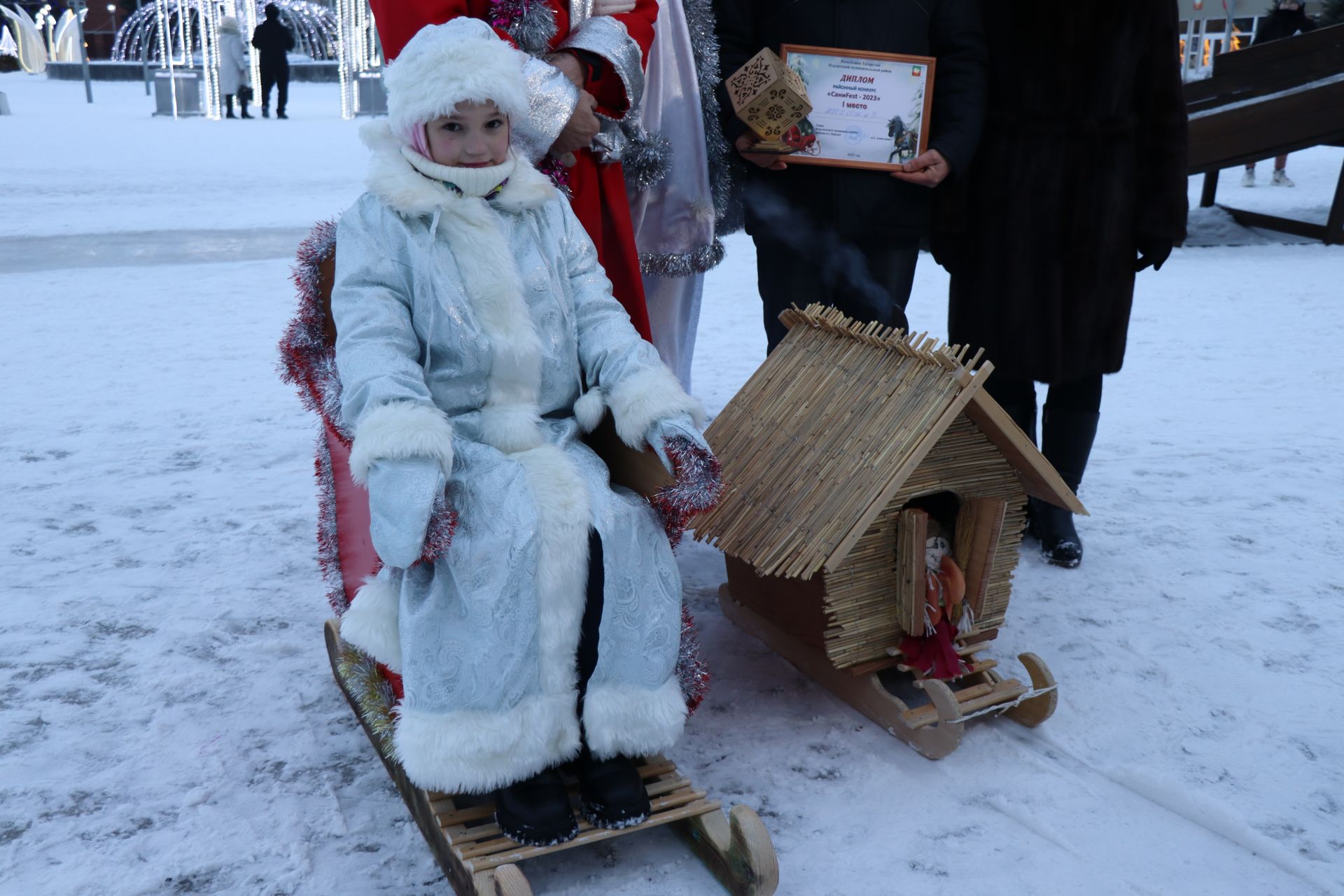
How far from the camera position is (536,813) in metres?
1.81

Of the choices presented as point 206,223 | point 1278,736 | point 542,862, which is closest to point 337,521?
point 542,862

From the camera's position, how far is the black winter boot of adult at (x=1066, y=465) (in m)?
3.07

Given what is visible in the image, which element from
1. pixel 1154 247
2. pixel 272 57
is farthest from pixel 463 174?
pixel 272 57

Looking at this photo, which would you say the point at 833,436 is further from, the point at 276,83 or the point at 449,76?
the point at 276,83

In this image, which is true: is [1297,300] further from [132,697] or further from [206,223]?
Result: [206,223]

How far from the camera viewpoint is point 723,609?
2.80 meters

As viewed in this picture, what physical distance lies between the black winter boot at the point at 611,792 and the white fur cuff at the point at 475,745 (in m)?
0.12

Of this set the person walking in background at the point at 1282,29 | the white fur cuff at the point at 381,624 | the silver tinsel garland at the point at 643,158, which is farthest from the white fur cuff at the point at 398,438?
the person walking in background at the point at 1282,29

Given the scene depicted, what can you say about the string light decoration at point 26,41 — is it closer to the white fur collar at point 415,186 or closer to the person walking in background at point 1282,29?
the person walking in background at point 1282,29

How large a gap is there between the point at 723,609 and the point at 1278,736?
1198 millimetres

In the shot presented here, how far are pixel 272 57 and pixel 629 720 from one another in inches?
711

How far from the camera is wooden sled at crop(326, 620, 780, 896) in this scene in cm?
173

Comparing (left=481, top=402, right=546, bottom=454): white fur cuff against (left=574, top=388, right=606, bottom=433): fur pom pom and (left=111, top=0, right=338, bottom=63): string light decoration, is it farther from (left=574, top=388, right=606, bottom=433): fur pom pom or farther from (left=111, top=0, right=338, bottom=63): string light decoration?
(left=111, top=0, right=338, bottom=63): string light decoration

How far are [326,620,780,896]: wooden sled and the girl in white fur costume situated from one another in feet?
0.13
